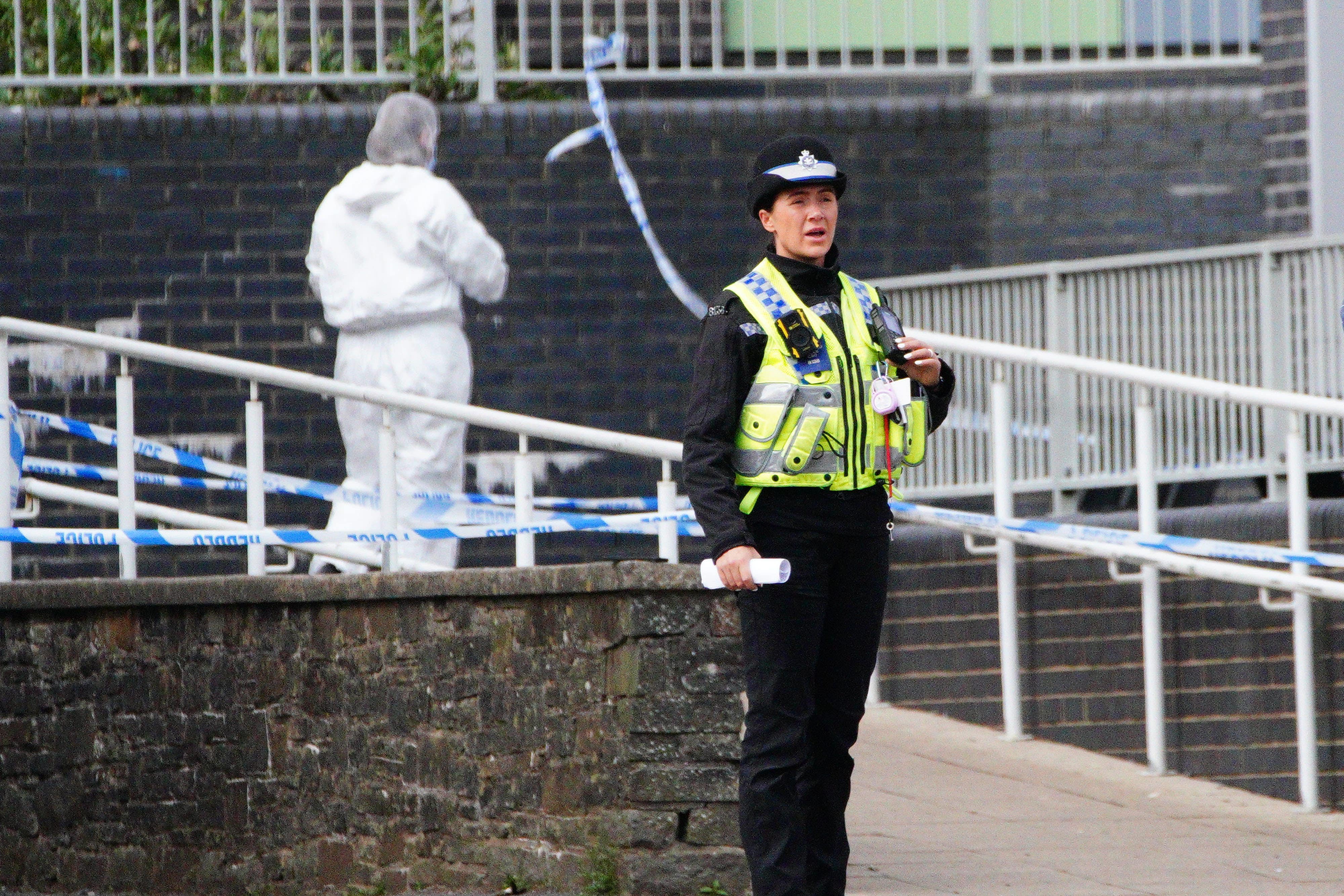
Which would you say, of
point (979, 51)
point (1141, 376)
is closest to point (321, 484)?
point (979, 51)

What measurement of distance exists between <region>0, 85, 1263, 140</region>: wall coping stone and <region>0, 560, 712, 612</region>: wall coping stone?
355 centimetres

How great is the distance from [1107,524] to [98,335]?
3.48 meters

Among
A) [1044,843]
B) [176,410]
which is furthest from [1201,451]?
[176,410]

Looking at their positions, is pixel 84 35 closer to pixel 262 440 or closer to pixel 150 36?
pixel 150 36

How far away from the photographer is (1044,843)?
6406mm

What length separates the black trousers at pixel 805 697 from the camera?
193 inches

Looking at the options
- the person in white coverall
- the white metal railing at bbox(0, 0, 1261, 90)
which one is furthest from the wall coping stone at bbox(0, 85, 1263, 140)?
the person in white coverall

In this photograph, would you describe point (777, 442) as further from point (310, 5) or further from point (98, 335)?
point (310, 5)

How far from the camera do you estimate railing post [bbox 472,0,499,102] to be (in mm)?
10625

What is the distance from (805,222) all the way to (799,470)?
55cm

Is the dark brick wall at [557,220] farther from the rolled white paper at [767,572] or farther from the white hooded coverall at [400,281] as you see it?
the rolled white paper at [767,572]

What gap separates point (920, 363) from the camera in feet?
15.9

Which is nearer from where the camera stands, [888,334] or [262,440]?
[888,334]

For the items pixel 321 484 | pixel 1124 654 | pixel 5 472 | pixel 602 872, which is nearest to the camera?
pixel 602 872
